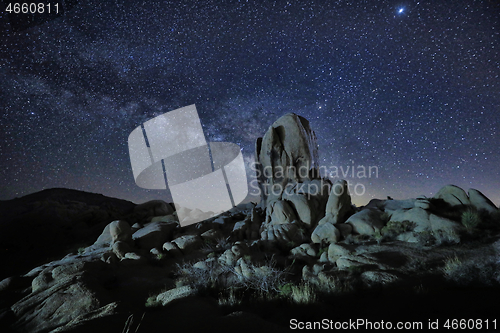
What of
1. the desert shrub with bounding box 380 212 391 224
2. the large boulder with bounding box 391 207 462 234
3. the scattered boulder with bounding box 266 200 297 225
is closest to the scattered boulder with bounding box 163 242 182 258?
the scattered boulder with bounding box 266 200 297 225

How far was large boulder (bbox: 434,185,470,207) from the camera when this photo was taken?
53.7 feet

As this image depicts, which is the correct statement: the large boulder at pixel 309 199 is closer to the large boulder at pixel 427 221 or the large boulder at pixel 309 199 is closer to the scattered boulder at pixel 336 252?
the large boulder at pixel 427 221

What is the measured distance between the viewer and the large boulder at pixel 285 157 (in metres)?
24.8

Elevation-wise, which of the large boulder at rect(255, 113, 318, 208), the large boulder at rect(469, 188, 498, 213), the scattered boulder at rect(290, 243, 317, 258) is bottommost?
the scattered boulder at rect(290, 243, 317, 258)

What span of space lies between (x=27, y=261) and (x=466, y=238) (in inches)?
1606

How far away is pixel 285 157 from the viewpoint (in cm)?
2519

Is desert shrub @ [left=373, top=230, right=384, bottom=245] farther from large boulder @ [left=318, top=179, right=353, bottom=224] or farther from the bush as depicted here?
large boulder @ [left=318, top=179, right=353, bottom=224]

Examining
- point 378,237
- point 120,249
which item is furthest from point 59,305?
point 378,237

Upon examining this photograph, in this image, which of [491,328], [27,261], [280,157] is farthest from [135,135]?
[491,328]

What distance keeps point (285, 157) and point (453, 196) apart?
609 inches

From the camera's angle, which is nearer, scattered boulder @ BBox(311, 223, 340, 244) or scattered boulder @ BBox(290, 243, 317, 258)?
scattered boulder @ BBox(290, 243, 317, 258)

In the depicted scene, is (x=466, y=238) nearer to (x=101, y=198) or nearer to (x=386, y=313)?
(x=386, y=313)

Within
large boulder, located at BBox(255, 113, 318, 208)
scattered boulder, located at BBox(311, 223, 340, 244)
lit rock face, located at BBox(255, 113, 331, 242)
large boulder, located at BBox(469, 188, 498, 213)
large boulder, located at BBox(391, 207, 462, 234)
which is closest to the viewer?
large boulder, located at BBox(391, 207, 462, 234)

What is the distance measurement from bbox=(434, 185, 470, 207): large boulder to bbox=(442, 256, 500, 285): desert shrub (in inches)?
380
